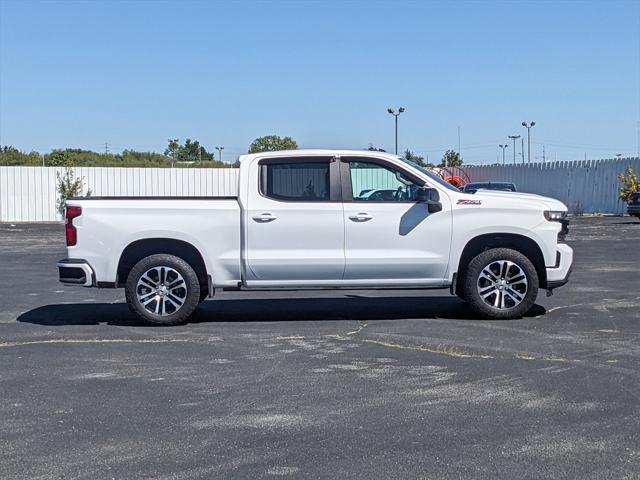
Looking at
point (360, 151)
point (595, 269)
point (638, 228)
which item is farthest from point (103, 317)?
point (638, 228)

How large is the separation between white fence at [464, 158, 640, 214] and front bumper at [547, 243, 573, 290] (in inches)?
1375

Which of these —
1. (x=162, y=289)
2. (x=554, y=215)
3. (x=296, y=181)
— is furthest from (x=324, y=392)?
(x=554, y=215)

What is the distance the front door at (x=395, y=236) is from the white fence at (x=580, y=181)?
3557cm

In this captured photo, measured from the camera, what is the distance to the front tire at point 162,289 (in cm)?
1067

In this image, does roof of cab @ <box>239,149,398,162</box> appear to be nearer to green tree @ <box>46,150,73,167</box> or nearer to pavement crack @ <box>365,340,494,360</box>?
pavement crack @ <box>365,340,494,360</box>

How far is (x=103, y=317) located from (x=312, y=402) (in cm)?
537

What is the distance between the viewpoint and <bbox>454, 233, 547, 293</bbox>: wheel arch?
432 inches

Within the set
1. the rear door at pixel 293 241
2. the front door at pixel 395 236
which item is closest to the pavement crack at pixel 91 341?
the rear door at pixel 293 241

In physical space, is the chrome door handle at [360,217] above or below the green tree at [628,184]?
below

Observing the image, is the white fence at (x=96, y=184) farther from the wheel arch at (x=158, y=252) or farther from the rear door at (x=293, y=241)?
the rear door at (x=293, y=241)

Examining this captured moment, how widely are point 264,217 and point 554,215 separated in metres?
3.40

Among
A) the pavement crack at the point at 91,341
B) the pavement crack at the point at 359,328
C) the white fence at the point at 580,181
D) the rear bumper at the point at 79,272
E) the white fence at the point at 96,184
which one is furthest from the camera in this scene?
the white fence at the point at 580,181

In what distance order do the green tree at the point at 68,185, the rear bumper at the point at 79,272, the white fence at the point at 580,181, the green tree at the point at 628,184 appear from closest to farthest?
1. the rear bumper at the point at 79,272
2. the green tree at the point at 628,184
3. the green tree at the point at 68,185
4. the white fence at the point at 580,181

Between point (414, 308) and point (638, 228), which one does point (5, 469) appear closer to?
point (414, 308)
